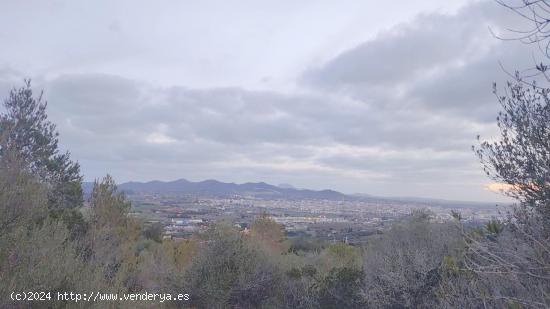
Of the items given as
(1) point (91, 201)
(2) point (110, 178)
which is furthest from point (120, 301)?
(2) point (110, 178)

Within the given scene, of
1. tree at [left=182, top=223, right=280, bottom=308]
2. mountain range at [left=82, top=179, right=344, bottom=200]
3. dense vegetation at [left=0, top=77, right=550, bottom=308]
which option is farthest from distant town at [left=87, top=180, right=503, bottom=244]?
tree at [left=182, top=223, right=280, bottom=308]

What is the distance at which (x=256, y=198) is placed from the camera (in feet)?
250

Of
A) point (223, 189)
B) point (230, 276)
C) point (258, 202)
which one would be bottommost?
point (230, 276)

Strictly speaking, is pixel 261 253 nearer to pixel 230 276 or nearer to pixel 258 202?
pixel 230 276

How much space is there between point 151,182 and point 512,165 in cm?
8122

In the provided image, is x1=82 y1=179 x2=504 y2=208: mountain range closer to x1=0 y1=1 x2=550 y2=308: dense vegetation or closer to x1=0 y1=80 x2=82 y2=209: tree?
x1=0 y1=1 x2=550 y2=308: dense vegetation

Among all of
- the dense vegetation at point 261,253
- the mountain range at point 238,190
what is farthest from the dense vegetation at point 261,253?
the mountain range at point 238,190

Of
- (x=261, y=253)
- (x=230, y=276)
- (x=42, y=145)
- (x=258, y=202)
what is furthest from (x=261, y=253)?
(x=258, y=202)

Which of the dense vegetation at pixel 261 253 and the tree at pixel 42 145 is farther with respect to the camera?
the tree at pixel 42 145

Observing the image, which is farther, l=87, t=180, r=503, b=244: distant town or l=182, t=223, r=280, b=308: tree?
l=87, t=180, r=503, b=244: distant town

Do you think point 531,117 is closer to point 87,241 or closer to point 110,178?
point 87,241

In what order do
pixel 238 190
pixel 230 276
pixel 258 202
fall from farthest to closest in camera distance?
1. pixel 238 190
2. pixel 258 202
3. pixel 230 276

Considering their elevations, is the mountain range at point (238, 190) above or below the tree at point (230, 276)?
above

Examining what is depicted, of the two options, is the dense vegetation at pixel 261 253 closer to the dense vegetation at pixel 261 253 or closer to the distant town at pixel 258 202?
the dense vegetation at pixel 261 253
